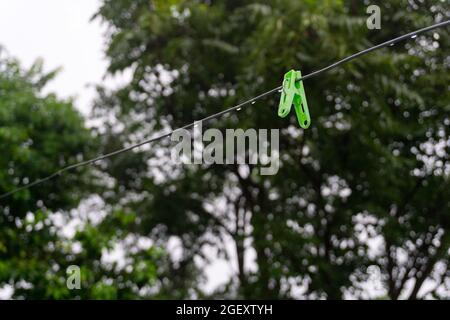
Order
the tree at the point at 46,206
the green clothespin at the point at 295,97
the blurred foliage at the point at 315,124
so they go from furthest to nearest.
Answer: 1. the tree at the point at 46,206
2. the blurred foliage at the point at 315,124
3. the green clothespin at the point at 295,97

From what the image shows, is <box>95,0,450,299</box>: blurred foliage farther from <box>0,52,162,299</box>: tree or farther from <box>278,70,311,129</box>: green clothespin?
<box>278,70,311,129</box>: green clothespin

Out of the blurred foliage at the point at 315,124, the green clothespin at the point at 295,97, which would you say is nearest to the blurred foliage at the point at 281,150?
the blurred foliage at the point at 315,124

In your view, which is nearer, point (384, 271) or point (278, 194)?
point (384, 271)

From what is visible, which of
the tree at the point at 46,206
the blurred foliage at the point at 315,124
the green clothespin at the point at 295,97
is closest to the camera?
the green clothespin at the point at 295,97

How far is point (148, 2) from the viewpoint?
8945mm

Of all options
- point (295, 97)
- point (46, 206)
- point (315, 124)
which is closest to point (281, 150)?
point (315, 124)

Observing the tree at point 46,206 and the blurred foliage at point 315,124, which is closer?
the blurred foliage at point 315,124

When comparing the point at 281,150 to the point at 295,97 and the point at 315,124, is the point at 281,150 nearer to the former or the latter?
the point at 315,124

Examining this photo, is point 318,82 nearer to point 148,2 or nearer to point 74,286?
point 148,2

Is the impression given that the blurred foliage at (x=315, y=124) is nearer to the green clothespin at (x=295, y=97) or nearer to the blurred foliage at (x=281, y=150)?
the blurred foliage at (x=281, y=150)

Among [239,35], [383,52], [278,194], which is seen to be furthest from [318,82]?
[278,194]

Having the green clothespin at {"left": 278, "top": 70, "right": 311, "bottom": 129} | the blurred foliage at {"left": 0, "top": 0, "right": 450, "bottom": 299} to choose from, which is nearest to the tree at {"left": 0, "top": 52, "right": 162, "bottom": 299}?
the blurred foliage at {"left": 0, "top": 0, "right": 450, "bottom": 299}

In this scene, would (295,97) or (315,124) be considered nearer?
(295,97)
